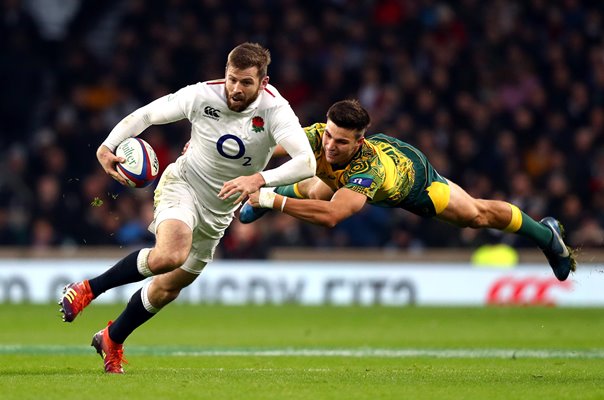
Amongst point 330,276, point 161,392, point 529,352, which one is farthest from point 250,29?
point 161,392

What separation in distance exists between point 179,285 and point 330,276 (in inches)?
365

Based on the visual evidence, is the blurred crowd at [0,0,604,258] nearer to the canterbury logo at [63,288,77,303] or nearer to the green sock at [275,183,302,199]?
the green sock at [275,183,302,199]

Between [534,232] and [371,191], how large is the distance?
1868 mm

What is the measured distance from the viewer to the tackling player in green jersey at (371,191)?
28.9 ft

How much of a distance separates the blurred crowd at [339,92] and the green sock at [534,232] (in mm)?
7285

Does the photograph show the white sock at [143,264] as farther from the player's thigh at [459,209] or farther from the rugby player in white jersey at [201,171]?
the player's thigh at [459,209]

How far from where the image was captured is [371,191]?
8.97 m

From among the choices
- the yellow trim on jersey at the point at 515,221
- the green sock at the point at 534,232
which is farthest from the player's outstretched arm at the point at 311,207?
the green sock at the point at 534,232

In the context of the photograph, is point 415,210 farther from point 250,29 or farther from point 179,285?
point 250,29

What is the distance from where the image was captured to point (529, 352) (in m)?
11.1

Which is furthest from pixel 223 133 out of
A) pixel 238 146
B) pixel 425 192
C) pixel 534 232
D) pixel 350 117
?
pixel 534 232

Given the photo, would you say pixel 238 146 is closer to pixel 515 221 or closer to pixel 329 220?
pixel 329 220

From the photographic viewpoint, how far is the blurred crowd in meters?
18.0

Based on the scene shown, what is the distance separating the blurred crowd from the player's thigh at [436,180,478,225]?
783cm
